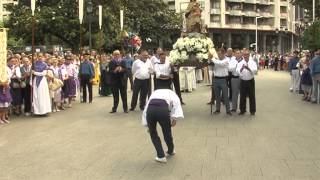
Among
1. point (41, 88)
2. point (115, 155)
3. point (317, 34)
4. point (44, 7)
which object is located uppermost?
point (44, 7)

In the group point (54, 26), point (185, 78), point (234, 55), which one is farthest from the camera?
point (54, 26)

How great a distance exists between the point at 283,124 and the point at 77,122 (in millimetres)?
5493

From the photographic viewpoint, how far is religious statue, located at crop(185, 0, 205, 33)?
20109mm

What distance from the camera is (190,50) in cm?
1717

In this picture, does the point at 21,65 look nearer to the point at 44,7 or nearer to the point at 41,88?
the point at 41,88

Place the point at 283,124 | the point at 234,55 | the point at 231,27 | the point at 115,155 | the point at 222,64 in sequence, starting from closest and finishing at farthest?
the point at 115,155 → the point at 283,124 → the point at 222,64 → the point at 234,55 → the point at 231,27

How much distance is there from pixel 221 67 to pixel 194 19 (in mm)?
3663

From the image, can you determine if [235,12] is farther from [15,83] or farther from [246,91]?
[15,83]

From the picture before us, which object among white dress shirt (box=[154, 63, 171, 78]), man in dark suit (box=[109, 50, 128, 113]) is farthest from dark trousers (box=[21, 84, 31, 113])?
white dress shirt (box=[154, 63, 171, 78])

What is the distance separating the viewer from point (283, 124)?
15.1m

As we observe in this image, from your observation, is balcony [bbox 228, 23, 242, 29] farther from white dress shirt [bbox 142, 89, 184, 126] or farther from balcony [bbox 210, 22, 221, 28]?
white dress shirt [bbox 142, 89, 184, 126]

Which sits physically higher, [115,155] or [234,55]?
[234,55]

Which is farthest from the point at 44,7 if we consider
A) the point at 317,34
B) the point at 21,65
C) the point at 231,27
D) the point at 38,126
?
the point at 231,27

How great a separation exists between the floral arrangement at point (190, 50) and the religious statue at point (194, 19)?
273cm
